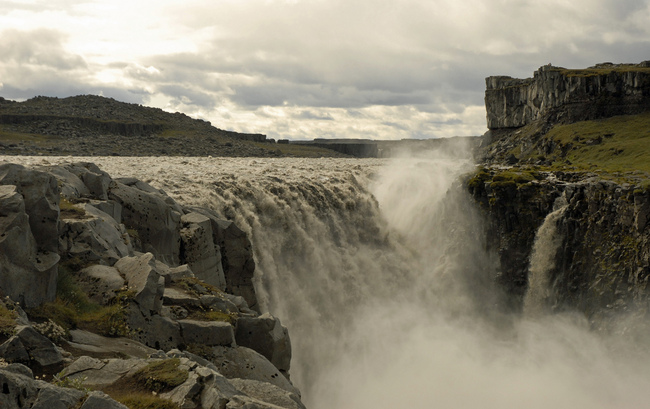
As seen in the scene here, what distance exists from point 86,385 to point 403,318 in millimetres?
38556

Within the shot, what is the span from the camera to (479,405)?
37.8 metres

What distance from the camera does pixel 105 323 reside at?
1638 centimetres

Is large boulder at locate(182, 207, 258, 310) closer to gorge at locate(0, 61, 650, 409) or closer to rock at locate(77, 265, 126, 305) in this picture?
gorge at locate(0, 61, 650, 409)

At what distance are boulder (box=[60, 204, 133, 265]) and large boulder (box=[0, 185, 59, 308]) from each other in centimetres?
234

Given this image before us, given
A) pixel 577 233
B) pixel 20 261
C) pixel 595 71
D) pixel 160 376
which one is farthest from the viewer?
pixel 595 71

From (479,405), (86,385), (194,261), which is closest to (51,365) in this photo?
(86,385)

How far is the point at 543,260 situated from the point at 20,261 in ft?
147

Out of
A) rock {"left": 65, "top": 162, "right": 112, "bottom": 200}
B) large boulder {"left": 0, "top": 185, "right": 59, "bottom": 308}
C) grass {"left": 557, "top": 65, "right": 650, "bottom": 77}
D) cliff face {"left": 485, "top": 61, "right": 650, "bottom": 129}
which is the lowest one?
large boulder {"left": 0, "top": 185, "right": 59, "bottom": 308}

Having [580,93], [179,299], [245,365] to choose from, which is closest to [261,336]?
[245,365]

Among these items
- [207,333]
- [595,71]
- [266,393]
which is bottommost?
[266,393]

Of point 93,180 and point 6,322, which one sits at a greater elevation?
point 93,180

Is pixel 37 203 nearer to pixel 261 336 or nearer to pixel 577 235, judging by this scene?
pixel 261 336

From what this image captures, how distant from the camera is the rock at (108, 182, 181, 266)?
87.9ft

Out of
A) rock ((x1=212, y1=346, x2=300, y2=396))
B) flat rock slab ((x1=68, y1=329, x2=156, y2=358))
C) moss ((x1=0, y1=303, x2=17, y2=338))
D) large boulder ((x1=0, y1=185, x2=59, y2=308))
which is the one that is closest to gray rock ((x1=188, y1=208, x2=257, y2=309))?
→ rock ((x1=212, y1=346, x2=300, y2=396))
